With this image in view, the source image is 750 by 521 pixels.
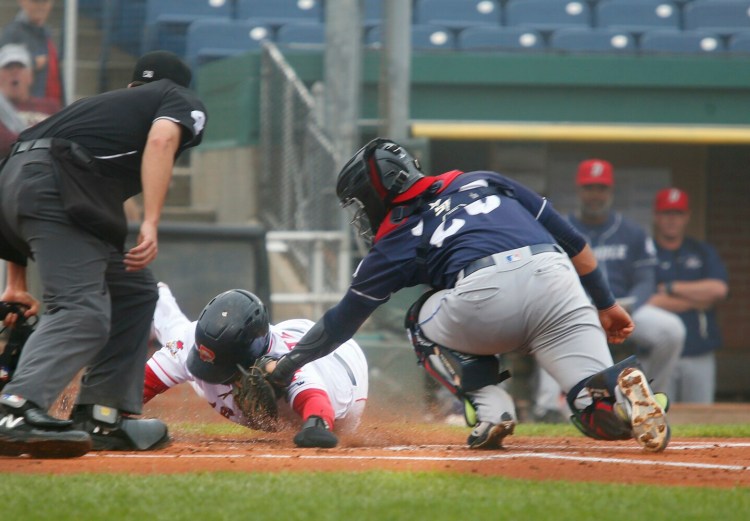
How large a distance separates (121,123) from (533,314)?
68.5 inches

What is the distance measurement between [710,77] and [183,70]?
23.7ft

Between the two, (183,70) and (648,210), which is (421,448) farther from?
(648,210)

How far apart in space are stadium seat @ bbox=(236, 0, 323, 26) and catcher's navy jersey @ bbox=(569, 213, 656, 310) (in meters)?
4.17

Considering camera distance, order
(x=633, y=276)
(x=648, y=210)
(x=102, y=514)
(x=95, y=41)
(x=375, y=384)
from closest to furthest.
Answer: (x=102, y=514)
(x=375, y=384)
(x=633, y=276)
(x=95, y=41)
(x=648, y=210)

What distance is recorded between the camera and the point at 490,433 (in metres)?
4.91

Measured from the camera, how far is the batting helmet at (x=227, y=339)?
16.9 ft

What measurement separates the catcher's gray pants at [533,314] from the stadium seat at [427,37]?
23.8 feet

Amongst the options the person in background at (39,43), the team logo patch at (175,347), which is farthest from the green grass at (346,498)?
the person in background at (39,43)

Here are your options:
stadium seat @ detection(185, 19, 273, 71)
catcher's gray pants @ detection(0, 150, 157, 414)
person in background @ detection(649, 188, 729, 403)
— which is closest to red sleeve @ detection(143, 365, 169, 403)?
catcher's gray pants @ detection(0, 150, 157, 414)

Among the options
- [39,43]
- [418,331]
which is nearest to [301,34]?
[39,43]

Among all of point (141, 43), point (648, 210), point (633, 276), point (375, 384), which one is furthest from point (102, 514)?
point (648, 210)

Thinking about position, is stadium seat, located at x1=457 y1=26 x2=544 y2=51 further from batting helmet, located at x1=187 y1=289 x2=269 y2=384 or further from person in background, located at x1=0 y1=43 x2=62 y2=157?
batting helmet, located at x1=187 y1=289 x2=269 y2=384

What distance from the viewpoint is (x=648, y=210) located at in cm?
1205

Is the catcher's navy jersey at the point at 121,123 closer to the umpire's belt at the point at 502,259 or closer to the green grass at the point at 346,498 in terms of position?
the umpire's belt at the point at 502,259
